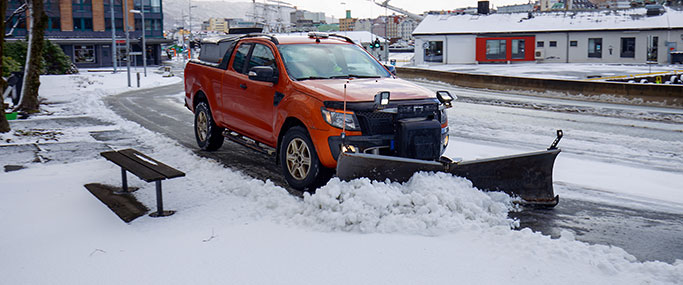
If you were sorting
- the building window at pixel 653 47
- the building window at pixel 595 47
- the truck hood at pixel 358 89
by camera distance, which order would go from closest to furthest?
the truck hood at pixel 358 89
the building window at pixel 653 47
the building window at pixel 595 47

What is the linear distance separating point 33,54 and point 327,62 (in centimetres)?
1157

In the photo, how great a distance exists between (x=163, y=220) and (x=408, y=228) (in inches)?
104

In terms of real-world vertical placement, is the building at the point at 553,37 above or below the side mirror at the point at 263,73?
above

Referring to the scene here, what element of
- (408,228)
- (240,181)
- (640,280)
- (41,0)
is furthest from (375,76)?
(41,0)

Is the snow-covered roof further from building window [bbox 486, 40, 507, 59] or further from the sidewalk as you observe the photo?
the sidewalk

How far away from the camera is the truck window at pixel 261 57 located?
26.8ft

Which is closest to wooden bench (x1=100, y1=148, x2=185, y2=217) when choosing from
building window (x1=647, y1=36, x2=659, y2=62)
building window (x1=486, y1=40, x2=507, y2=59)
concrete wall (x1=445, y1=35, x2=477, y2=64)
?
building window (x1=647, y1=36, x2=659, y2=62)

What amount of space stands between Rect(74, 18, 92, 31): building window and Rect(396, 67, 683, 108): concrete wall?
193ft

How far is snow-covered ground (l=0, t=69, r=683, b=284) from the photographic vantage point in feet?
15.7

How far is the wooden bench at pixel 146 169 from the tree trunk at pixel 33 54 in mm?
9618

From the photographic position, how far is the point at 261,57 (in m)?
8.44

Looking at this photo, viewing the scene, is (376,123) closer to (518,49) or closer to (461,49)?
(518,49)

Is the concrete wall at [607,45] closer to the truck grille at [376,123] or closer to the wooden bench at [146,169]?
the truck grille at [376,123]

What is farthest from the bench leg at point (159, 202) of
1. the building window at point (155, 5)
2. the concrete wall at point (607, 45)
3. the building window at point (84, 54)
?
the building window at point (155, 5)
